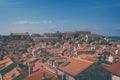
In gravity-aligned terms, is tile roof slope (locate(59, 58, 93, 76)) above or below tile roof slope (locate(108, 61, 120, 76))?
above

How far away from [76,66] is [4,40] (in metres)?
144

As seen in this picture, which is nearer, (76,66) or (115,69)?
(76,66)

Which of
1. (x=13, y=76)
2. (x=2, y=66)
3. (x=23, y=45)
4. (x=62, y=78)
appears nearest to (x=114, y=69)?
(x=62, y=78)

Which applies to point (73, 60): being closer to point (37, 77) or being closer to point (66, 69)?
point (66, 69)

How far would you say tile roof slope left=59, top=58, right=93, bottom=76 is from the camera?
165 ft

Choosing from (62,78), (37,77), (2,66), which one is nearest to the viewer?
(62,78)

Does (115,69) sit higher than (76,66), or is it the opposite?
(76,66)

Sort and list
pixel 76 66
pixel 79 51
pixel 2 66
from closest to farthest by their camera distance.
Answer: pixel 76 66
pixel 2 66
pixel 79 51

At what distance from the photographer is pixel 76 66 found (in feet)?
177

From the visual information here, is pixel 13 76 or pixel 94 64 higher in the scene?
pixel 94 64

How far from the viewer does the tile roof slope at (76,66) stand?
5025cm

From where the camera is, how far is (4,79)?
201 feet

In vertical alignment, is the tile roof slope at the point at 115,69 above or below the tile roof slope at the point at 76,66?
below

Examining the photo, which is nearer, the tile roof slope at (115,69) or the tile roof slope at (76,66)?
the tile roof slope at (76,66)
